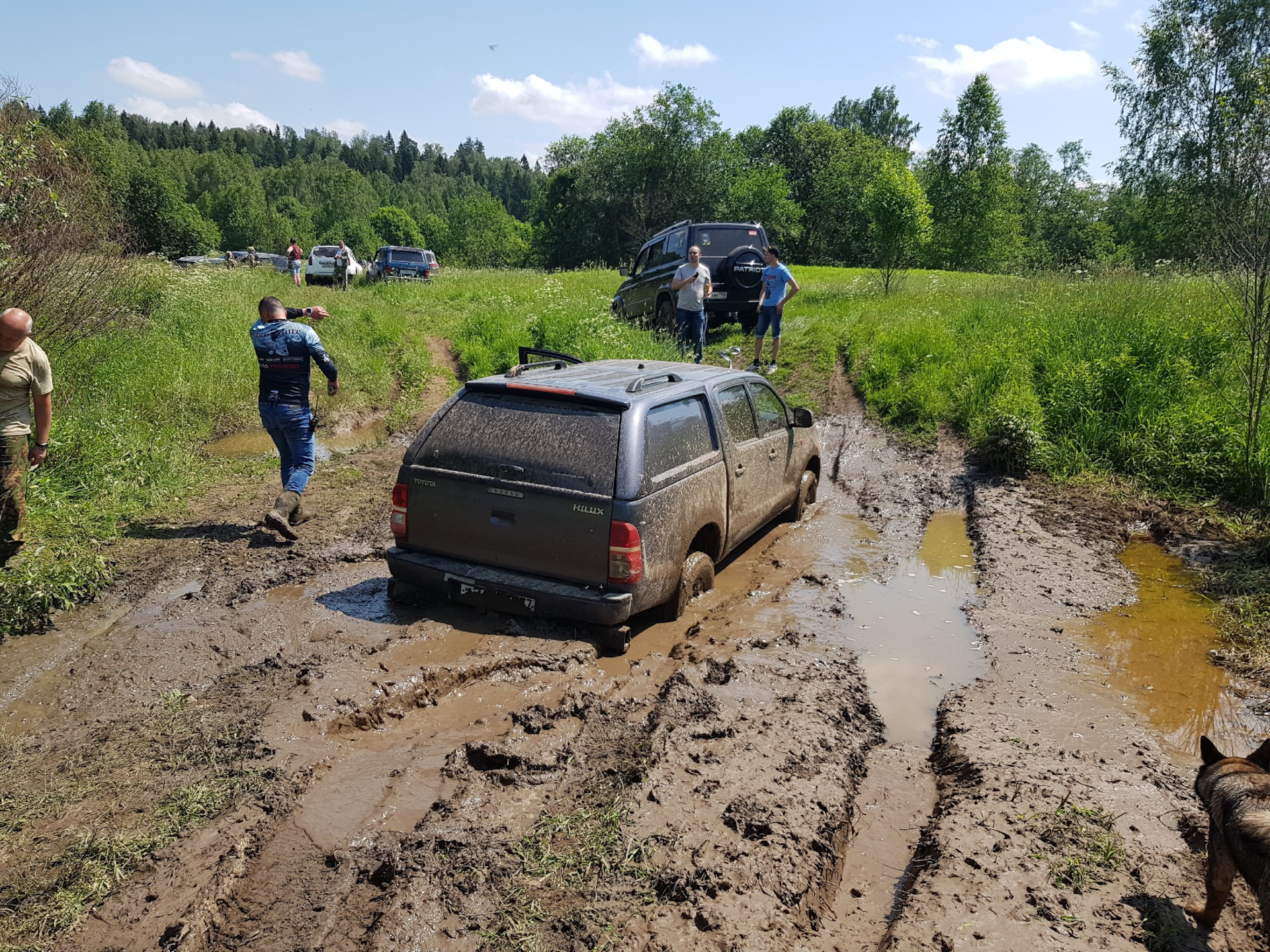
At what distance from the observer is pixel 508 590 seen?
493 cm

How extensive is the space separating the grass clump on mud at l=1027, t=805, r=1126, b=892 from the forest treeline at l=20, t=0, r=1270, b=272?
886cm

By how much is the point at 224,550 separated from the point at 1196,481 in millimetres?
9781

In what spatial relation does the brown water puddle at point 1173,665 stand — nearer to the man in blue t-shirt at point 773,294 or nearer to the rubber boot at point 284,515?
the rubber boot at point 284,515

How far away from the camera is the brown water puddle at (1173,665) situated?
464cm

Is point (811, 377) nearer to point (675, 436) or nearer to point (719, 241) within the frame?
point (719, 241)

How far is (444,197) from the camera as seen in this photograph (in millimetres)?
134625

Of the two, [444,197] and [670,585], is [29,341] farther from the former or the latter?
[444,197]

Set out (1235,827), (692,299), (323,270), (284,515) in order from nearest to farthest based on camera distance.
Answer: (1235,827) → (284,515) → (692,299) → (323,270)

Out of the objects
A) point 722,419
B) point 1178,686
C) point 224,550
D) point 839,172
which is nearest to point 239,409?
point 224,550

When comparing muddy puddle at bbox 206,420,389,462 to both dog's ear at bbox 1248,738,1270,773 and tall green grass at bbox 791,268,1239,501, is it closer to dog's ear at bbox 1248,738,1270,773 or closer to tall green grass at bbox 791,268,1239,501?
tall green grass at bbox 791,268,1239,501

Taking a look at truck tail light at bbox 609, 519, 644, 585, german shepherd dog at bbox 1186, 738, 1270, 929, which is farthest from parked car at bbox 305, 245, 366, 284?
german shepherd dog at bbox 1186, 738, 1270, 929

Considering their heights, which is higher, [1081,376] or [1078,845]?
[1081,376]

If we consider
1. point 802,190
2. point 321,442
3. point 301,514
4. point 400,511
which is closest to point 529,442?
point 400,511

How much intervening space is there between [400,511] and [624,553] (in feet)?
5.35
